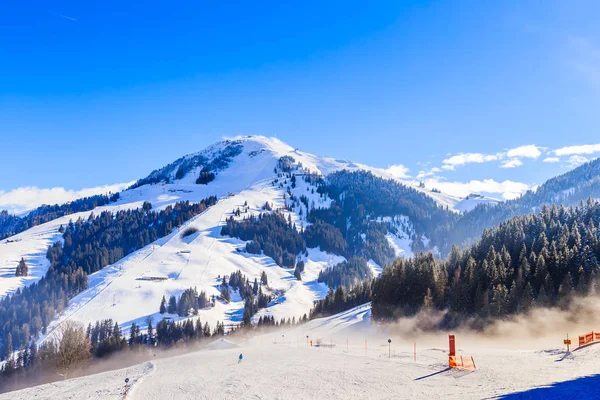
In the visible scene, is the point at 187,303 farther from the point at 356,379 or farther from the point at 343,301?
the point at 356,379

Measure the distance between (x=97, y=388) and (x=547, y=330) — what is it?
60763 millimetres

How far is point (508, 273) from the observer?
255ft

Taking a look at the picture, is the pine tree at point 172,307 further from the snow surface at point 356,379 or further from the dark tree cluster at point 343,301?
the snow surface at point 356,379

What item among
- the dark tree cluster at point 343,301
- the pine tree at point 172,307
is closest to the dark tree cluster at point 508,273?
the dark tree cluster at point 343,301

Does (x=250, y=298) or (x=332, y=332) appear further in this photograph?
(x=250, y=298)

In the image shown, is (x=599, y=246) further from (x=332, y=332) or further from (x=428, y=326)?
(x=332, y=332)

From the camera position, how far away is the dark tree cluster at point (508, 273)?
233 feet

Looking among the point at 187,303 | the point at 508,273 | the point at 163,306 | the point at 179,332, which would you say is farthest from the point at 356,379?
the point at 163,306

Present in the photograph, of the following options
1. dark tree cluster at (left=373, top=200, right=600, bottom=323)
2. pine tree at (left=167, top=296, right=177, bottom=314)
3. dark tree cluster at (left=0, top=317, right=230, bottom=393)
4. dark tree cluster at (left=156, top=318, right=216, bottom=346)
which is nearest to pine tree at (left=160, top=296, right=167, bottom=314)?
pine tree at (left=167, top=296, right=177, bottom=314)

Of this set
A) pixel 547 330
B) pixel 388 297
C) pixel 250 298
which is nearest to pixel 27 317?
pixel 250 298

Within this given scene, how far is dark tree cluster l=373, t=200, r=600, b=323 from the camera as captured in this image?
71.0 meters

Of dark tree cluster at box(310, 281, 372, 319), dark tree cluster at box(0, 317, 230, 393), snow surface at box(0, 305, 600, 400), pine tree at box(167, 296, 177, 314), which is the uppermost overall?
snow surface at box(0, 305, 600, 400)

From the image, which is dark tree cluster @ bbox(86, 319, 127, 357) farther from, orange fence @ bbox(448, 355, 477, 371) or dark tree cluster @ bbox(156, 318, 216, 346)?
orange fence @ bbox(448, 355, 477, 371)

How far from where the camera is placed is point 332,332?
3565 inches
